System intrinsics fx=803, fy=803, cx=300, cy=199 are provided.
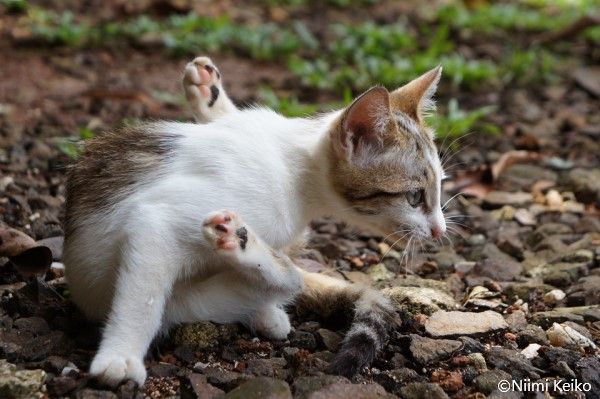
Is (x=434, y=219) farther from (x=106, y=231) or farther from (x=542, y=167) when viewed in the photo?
(x=542, y=167)

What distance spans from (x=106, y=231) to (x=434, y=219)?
1.41 meters

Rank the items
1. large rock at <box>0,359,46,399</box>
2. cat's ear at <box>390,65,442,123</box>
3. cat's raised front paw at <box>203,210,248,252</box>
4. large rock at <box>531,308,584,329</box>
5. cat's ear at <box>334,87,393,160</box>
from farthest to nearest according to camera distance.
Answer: cat's ear at <box>390,65,442,123</box>
large rock at <box>531,308,584,329</box>
cat's ear at <box>334,87,393,160</box>
cat's raised front paw at <box>203,210,248,252</box>
large rock at <box>0,359,46,399</box>

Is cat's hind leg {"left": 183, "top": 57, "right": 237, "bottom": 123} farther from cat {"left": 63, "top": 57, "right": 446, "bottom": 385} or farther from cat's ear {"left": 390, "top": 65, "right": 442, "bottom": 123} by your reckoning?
cat's ear {"left": 390, "top": 65, "right": 442, "bottom": 123}

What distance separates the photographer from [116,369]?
110 inches

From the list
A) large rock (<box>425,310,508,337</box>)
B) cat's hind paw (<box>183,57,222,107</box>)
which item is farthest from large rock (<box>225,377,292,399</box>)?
cat's hind paw (<box>183,57,222,107</box>)

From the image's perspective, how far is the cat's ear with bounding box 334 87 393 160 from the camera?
3297 mm

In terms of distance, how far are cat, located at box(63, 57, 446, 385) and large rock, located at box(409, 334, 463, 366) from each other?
147mm

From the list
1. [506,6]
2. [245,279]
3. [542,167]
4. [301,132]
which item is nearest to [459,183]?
[542,167]

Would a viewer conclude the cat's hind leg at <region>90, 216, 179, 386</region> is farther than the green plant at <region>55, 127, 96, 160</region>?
No

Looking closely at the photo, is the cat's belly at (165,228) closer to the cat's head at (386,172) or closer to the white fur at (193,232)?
the white fur at (193,232)

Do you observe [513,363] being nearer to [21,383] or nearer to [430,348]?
[430,348]

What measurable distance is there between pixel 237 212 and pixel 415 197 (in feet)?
2.78

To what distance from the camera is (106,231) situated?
3.23 metres

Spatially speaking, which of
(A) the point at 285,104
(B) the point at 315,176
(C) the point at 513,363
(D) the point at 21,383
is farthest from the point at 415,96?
(A) the point at 285,104
